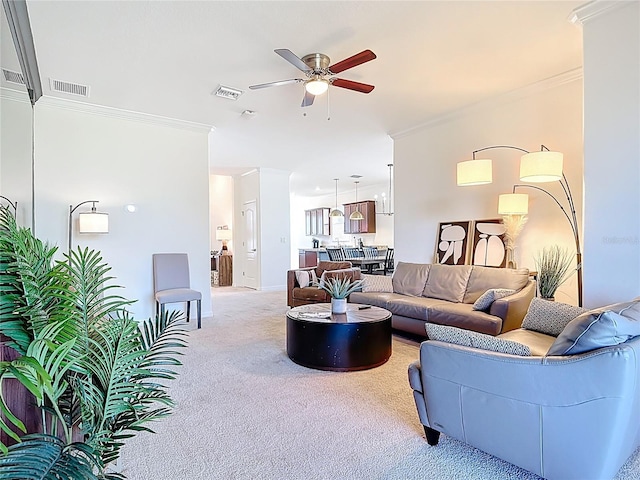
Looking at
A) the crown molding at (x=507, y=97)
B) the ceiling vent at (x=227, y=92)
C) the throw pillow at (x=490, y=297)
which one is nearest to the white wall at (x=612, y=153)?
the throw pillow at (x=490, y=297)

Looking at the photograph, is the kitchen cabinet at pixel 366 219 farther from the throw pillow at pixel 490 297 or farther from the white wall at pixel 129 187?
the throw pillow at pixel 490 297

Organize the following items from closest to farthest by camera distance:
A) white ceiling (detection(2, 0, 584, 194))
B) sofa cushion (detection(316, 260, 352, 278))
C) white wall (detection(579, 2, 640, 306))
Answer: white wall (detection(579, 2, 640, 306))
white ceiling (detection(2, 0, 584, 194))
sofa cushion (detection(316, 260, 352, 278))

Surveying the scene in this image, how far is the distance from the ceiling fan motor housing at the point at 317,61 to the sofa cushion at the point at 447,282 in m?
2.66

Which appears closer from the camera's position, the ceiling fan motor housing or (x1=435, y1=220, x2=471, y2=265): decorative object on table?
the ceiling fan motor housing

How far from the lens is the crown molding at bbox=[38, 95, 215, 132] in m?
4.36

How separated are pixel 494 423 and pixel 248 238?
7628mm

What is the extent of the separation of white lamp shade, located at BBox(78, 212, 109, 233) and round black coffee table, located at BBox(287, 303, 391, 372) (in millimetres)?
2577

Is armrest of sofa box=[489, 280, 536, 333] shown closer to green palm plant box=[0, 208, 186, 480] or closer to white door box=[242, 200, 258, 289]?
green palm plant box=[0, 208, 186, 480]

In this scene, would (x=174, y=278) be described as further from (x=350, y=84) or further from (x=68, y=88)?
(x=350, y=84)

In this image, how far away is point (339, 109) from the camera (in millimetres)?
4750

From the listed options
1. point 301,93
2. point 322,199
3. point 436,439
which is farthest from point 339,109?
point 322,199

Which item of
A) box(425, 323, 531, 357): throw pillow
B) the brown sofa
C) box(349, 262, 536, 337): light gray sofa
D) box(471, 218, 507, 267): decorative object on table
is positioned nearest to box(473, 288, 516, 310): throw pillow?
box(349, 262, 536, 337): light gray sofa

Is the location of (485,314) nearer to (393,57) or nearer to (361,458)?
(361,458)

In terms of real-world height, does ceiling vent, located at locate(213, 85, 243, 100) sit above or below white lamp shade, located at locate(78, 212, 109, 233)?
above
